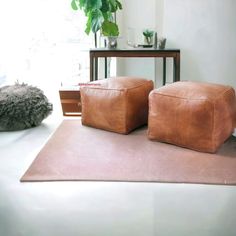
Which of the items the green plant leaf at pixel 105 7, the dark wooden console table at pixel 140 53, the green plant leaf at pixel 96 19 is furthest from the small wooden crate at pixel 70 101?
the green plant leaf at pixel 105 7

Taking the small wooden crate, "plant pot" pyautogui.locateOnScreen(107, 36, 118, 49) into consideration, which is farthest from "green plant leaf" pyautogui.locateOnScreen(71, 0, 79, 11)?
the small wooden crate

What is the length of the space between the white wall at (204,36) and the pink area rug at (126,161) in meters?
1.28

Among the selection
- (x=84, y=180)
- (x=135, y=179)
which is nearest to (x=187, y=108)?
(x=135, y=179)

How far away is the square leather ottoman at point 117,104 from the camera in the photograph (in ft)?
7.02

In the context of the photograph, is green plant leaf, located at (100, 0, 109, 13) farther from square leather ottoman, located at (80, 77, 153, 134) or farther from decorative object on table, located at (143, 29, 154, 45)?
square leather ottoman, located at (80, 77, 153, 134)

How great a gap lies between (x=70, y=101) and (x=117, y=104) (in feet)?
2.67

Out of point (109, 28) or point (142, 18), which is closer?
point (109, 28)

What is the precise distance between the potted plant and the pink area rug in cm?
124

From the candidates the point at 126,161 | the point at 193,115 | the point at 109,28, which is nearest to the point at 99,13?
the point at 109,28

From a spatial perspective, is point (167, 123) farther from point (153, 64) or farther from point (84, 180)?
point (153, 64)

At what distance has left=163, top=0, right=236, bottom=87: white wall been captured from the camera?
10.0 ft

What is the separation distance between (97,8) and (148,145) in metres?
1.53

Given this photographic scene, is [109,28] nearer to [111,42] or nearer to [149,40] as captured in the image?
[111,42]

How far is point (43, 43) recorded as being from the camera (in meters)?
3.36
